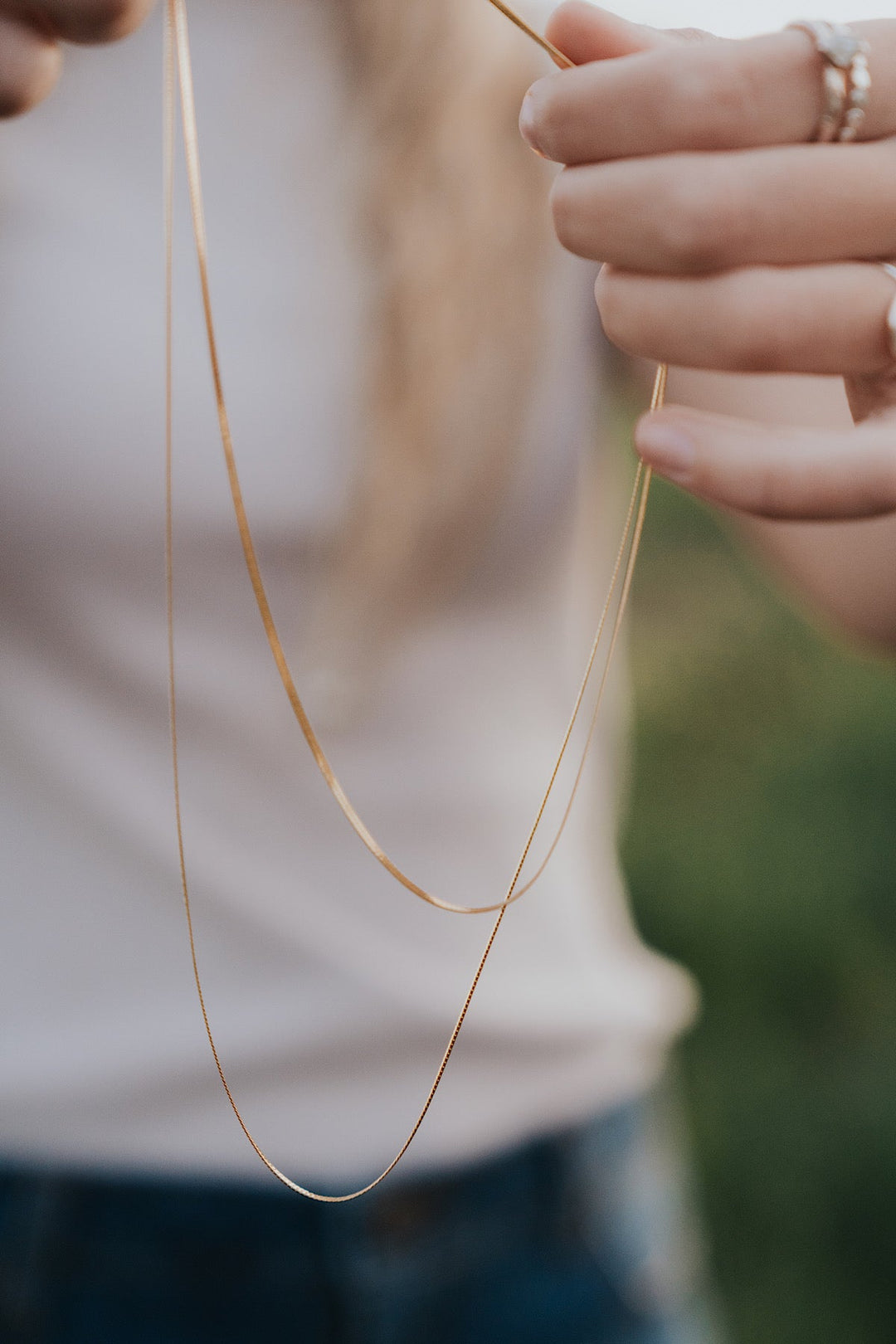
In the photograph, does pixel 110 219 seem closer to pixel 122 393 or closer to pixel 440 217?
pixel 122 393

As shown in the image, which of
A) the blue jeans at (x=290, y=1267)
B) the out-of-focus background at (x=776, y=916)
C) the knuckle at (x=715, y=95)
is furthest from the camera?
the out-of-focus background at (x=776, y=916)

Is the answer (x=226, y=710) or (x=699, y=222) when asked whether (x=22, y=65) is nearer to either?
(x=699, y=222)

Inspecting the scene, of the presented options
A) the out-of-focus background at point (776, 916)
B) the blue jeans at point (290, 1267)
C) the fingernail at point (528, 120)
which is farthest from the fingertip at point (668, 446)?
the out-of-focus background at point (776, 916)

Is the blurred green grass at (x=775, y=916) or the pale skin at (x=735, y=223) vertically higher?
the pale skin at (x=735, y=223)

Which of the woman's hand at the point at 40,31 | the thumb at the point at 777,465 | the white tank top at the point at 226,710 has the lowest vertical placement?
the white tank top at the point at 226,710

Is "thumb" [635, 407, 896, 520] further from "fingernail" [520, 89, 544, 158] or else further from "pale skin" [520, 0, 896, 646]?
"fingernail" [520, 89, 544, 158]

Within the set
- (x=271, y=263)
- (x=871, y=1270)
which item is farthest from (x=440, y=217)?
(x=871, y=1270)

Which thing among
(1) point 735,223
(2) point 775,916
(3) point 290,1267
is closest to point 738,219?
(1) point 735,223

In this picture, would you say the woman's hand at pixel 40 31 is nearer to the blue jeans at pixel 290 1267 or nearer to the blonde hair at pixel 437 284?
the blonde hair at pixel 437 284

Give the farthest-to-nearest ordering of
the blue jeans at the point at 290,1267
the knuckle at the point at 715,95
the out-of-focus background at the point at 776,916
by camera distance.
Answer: the out-of-focus background at the point at 776,916 → the blue jeans at the point at 290,1267 → the knuckle at the point at 715,95
